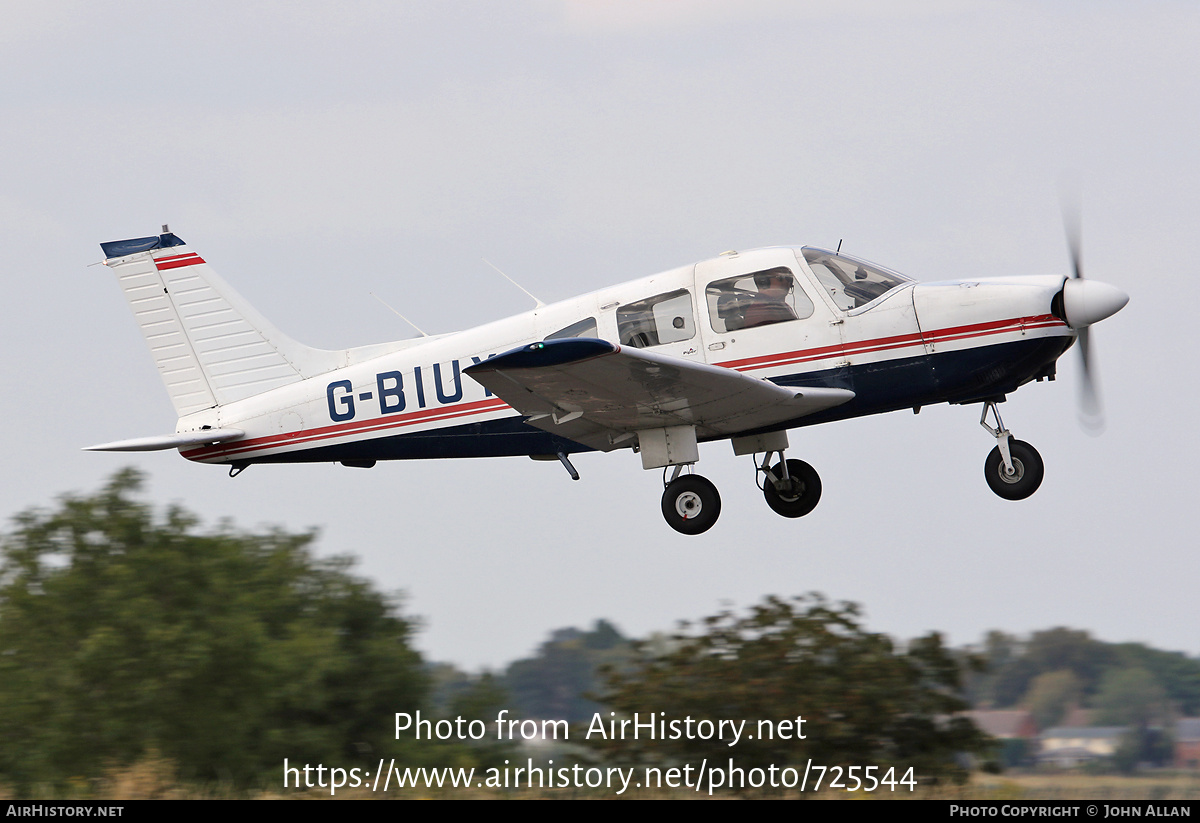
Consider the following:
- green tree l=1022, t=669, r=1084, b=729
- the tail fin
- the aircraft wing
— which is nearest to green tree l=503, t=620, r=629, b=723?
green tree l=1022, t=669, r=1084, b=729

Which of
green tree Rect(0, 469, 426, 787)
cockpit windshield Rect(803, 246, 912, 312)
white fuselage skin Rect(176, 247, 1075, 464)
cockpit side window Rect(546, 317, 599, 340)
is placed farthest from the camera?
green tree Rect(0, 469, 426, 787)

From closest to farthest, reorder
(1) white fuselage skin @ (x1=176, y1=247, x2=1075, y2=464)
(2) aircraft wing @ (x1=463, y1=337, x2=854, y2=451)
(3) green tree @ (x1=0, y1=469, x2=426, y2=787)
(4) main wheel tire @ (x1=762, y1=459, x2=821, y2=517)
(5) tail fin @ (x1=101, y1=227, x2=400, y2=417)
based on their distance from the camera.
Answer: (2) aircraft wing @ (x1=463, y1=337, x2=854, y2=451), (1) white fuselage skin @ (x1=176, y1=247, x2=1075, y2=464), (4) main wheel tire @ (x1=762, y1=459, x2=821, y2=517), (5) tail fin @ (x1=101, y1=227, x2=400, y2=417), (3) green tree @ (x1=0, y1=469, x2=426, y2=787)

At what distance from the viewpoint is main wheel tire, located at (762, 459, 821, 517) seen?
43.4 feet

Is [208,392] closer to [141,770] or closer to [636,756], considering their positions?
[141,770]

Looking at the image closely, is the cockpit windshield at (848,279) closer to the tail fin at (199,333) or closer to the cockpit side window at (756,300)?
the cockpit side window at (756,300)

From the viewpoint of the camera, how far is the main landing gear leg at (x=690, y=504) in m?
12.5

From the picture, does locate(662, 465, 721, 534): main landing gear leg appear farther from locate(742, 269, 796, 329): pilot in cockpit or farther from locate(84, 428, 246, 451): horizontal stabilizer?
locate(84, 428, 246, 451): horizontal stabilizer

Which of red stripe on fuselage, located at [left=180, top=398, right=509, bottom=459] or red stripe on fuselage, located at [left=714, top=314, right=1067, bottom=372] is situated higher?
red stripe on fuselage, located at [left=714, top=314, right=1067, bottom=372]

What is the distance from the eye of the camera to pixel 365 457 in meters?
13.5

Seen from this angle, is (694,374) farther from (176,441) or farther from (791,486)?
(176,441)

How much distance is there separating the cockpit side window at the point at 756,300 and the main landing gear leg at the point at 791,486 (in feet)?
6.20

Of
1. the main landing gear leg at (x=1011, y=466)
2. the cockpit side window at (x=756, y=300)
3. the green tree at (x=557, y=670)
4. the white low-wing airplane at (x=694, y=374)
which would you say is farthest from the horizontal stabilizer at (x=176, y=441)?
the green tree at (x=557, y=670)
